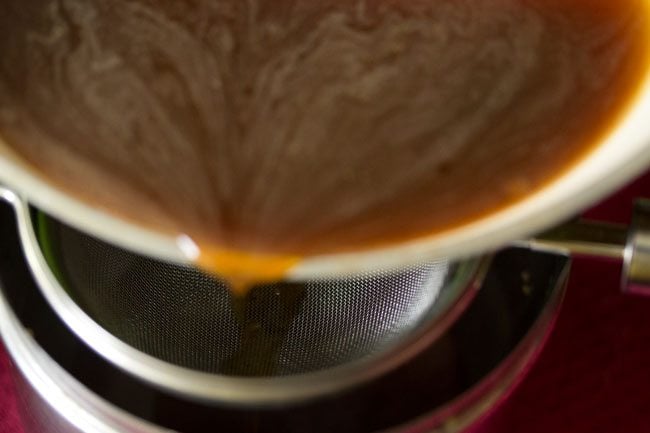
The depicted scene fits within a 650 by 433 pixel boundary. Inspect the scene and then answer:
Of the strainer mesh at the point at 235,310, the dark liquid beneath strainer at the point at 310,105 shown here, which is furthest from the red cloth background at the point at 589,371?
the dark liquid beneath strainer at the point at 310,105

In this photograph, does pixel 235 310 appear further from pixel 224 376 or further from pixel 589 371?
pixel 589 371

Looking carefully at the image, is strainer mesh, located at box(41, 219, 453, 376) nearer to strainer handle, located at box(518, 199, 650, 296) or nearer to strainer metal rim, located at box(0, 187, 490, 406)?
strainer metal rim, located at box(0, 187, 490, 406)

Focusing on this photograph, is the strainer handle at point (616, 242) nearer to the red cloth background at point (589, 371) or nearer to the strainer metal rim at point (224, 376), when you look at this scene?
the strainer metal rim at point (224, 376)

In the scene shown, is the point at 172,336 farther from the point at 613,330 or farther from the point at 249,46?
the point at 613,330

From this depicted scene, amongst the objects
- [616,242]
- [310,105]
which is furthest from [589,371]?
[310,105]

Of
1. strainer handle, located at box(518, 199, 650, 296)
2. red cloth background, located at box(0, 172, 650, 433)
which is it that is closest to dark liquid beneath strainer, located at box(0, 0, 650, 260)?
strainer handle, located at box(518, 199, 650, 296)

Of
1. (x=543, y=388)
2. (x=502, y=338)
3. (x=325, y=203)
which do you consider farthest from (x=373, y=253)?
(x=543, y=388)
